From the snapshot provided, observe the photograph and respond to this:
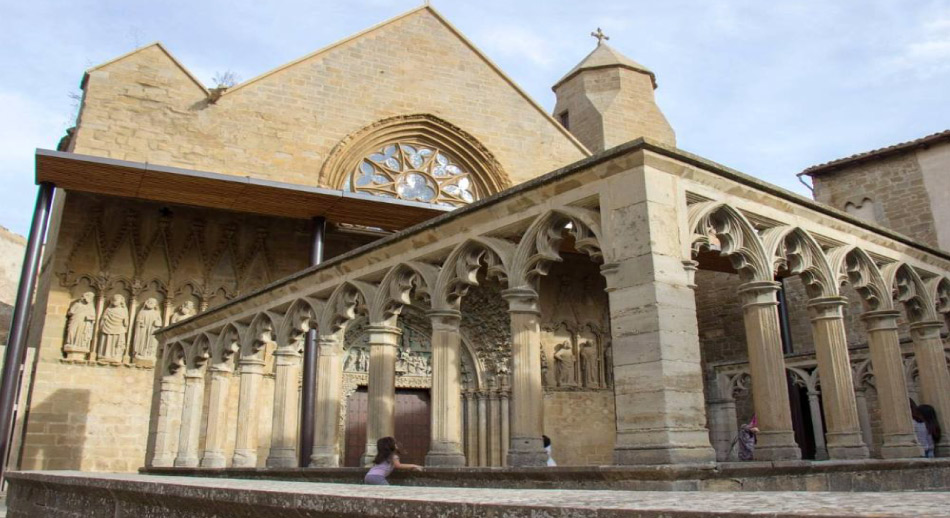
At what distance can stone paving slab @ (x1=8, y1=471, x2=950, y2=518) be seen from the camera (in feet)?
4.99

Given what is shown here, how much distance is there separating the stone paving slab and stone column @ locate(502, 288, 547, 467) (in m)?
2.32

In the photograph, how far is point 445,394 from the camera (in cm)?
608

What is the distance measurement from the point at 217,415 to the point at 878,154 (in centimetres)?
1260

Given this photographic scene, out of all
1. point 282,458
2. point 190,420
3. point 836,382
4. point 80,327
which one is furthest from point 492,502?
point 80,327

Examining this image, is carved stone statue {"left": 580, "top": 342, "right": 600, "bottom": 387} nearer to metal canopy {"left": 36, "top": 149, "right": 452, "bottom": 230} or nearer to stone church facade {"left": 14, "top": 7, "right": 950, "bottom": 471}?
stone church facade {"left": 14, "top": 7, "right": 950, "bottom": 471}

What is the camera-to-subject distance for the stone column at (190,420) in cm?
906

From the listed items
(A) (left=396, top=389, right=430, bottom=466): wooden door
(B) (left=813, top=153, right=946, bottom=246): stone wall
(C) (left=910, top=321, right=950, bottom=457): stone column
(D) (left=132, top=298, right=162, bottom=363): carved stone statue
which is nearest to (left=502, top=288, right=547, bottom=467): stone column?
(C) (left=910, top=321, right=950, bottom=457): stone column

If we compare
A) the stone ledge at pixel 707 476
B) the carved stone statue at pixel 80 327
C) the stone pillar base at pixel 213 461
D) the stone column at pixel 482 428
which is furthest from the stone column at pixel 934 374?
the carved stone statue at pixel 80 327

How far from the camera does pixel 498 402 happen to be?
1292 centimetres

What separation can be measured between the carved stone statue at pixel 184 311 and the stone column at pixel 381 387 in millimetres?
5648

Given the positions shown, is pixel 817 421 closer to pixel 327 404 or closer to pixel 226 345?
pixel 327 404

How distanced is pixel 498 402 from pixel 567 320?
1.92 metres

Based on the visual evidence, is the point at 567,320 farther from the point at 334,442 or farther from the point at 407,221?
the point at 334,442

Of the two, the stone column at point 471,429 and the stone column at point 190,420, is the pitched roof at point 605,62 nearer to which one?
the stone column at point 471,429
